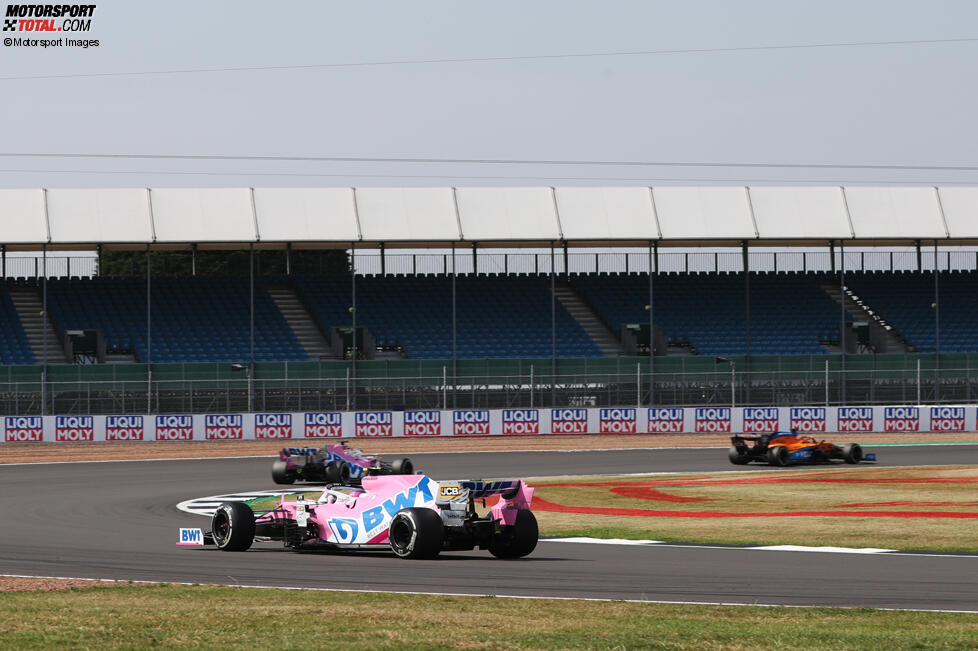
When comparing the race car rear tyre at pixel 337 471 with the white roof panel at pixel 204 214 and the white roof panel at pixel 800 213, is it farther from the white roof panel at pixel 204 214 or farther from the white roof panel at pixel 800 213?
the white roof panel at pixel 800 213

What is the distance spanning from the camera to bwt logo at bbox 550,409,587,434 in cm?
4859

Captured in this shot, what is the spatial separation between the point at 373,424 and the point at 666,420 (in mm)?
10665

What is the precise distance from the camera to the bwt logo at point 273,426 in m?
46.8

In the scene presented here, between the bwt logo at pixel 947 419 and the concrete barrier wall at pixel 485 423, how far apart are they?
0.04 meters

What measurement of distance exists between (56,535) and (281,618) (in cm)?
1062

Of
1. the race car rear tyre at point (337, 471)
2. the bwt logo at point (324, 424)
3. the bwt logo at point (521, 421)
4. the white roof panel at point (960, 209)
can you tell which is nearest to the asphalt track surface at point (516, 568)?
the race car rear tyre at point (337, 471)

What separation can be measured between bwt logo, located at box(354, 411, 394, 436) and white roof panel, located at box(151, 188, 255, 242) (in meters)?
9.70

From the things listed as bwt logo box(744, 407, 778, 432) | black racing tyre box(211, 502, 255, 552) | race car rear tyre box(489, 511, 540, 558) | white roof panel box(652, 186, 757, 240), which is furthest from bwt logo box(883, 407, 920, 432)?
black racing tyre box(211, 502, 255, 552)

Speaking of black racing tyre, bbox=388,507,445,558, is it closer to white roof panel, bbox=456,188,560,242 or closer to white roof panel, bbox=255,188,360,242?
white roof panel, bbox=255,188,360,242

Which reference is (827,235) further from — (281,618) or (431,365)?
(281,618)

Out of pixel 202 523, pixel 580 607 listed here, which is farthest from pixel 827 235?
pixel 580 607

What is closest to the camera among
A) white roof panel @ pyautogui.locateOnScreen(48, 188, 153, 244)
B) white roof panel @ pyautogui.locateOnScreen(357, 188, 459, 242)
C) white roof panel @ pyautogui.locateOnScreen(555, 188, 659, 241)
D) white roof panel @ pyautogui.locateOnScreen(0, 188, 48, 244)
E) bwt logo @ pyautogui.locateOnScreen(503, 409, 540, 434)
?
bwt logo @ pyautogui.locateOnScreen(503, 409, 540, 434)

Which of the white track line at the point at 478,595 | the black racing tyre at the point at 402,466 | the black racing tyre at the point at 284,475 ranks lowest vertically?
the black racing tyre at the point at 284,475

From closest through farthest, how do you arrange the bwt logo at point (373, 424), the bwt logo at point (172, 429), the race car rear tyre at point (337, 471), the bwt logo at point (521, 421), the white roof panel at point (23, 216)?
the race car rear tyre at point (337, 471), the bwt logo at point (172, 429), the bwt logo at point (373, 424), the bwt logo at point (521, 421), the white roof panel at point (23, 216)
